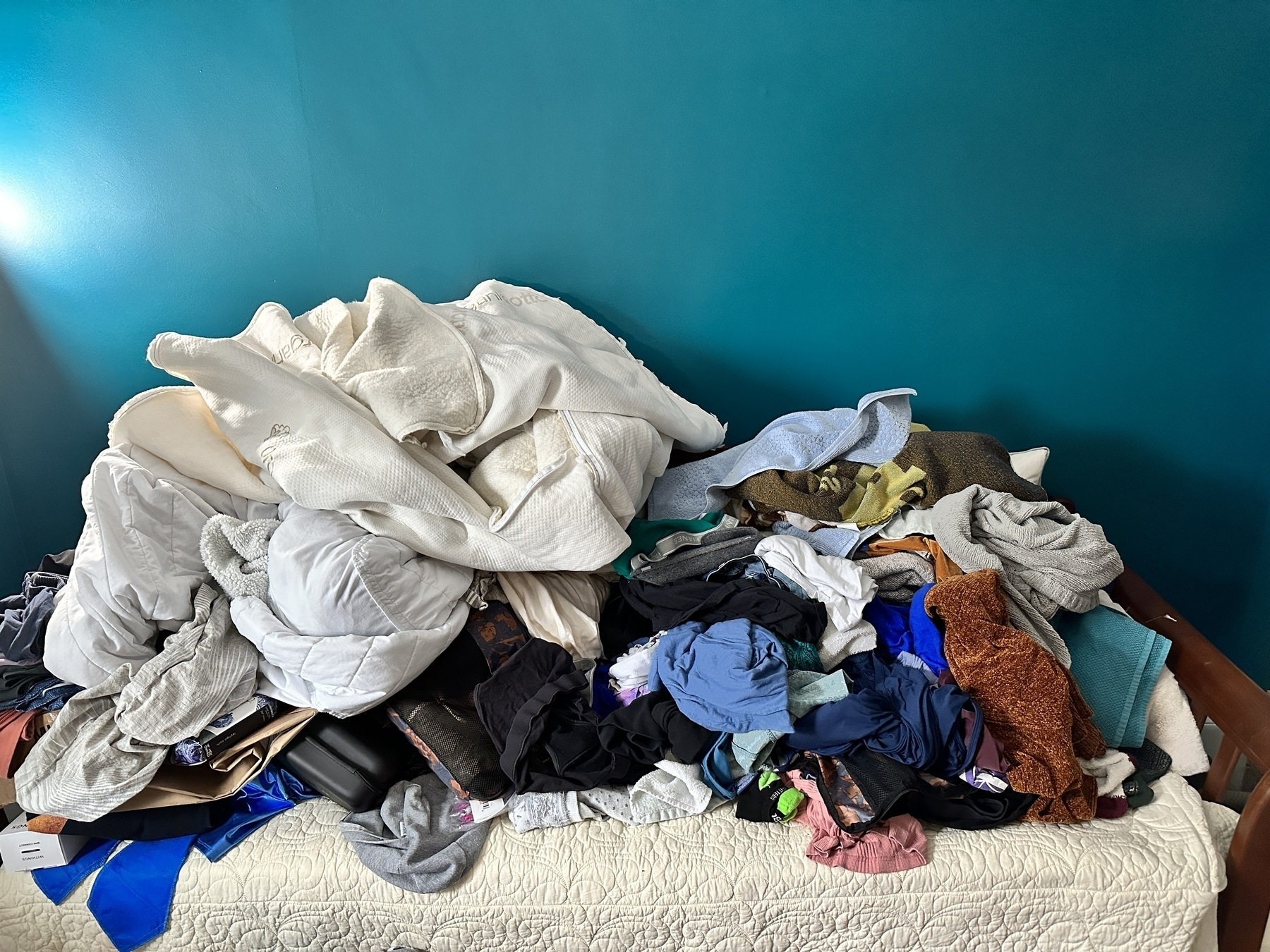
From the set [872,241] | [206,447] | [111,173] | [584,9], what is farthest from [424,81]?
[872,241]

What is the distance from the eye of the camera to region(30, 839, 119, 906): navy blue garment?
1.13 metres

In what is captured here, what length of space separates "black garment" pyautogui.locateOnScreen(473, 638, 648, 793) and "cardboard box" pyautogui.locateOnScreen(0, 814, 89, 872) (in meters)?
0.63

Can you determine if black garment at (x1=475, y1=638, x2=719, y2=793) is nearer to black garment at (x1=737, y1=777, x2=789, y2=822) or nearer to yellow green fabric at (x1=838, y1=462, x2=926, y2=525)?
black garment at (x1=737, y1=777, x2=789, y2=822)

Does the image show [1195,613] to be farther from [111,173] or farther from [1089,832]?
[111,173]

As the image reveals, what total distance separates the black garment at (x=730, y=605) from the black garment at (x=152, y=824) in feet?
2.40

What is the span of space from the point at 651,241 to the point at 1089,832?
1.25 meters

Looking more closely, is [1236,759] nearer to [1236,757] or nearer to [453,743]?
[1236,757]

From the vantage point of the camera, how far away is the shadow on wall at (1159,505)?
1.70 metres

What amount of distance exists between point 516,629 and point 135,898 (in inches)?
25.6

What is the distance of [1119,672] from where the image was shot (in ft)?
4.00

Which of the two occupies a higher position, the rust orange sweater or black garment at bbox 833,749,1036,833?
the rust orange sweater

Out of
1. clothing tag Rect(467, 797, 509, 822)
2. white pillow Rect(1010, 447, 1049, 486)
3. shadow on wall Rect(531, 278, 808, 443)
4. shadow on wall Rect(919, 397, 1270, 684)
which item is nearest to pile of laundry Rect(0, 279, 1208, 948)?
clothing tag Rect(467, 797, 509, 822)

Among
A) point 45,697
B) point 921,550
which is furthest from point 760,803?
point 45,697

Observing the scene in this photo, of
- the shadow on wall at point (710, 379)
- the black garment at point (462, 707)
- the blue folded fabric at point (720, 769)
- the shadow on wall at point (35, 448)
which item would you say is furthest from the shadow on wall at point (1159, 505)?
the shadow on wall at point (35, 448)
